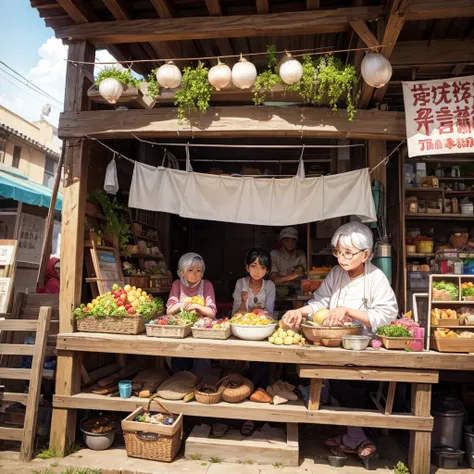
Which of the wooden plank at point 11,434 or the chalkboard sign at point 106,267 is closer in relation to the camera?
the wooden plank at point 11,434

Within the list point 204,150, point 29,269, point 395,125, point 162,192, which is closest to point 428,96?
point 395,125

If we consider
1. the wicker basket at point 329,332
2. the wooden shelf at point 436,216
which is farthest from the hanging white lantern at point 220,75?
the wooden shelf at point 436,216

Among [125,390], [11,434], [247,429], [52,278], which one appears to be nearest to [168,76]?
[125,390]

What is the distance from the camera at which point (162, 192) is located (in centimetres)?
613

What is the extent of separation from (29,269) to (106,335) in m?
6.74

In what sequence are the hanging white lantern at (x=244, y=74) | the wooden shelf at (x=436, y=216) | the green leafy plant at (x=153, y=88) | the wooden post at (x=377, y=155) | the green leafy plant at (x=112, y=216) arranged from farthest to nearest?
1. the wooden shelf at (x=436, y=216)
2. the green leafy plant at (x=112, y=216)
3. the wooden post at (x=377, y=155)
4. the green leafy plant at (x=153, y=88)
5. the hanging white lantern at (x=244, y=74)

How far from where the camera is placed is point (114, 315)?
16.3ft

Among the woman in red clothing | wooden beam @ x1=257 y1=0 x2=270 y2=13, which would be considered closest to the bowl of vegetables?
wooden beam @ x1=257 y1=0 x2=270 y2=13

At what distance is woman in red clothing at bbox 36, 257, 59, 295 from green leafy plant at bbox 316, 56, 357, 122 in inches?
221

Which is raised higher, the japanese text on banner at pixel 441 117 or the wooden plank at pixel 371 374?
the japanese text on banner at pixel 441 117

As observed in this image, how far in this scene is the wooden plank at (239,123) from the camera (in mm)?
5004

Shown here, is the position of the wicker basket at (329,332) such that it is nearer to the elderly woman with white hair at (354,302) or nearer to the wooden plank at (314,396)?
the elderly woman with white hair at (354,302)

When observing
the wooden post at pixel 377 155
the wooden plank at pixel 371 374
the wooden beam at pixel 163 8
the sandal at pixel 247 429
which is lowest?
the sandal at pixel 247 429

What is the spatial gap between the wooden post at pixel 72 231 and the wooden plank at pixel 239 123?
0.65 ft
